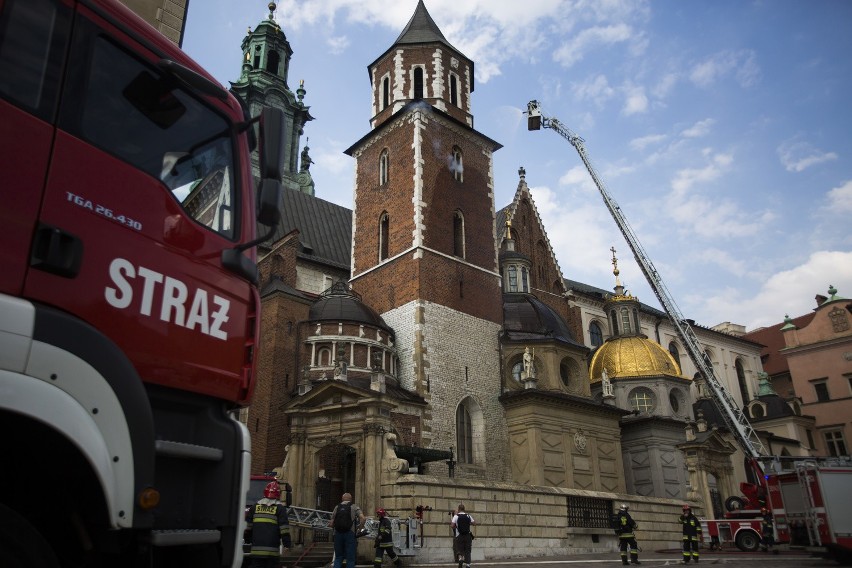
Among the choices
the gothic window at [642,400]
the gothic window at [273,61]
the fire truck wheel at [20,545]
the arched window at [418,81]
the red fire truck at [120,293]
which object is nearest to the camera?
the fire truck wheel at [20,545]

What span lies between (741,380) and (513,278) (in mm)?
30719

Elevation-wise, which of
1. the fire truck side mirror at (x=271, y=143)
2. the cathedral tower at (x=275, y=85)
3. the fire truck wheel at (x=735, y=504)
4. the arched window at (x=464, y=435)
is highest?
the cathedral tower at (x=275, y=85)

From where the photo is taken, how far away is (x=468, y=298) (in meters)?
28.8

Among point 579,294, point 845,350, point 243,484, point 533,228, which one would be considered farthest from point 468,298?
point 845,350

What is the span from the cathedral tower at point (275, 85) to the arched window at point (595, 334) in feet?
87.5

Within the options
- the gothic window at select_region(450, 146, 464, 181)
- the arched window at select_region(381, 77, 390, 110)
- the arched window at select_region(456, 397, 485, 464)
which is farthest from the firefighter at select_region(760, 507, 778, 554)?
the arched window at select_region(381, 77, 390, 110)

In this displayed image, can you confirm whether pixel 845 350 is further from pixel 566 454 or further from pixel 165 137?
pixel 165 137

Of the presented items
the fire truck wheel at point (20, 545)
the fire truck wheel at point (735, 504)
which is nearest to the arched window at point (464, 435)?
the fire truck wheel at point (735, 504)

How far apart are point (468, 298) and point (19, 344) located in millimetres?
A: 25821

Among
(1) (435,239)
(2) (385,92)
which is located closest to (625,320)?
(1) (435,239)

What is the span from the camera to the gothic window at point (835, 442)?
4412cm

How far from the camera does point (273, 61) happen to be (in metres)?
63.0

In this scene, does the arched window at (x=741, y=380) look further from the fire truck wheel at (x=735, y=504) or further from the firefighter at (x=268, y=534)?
the firefighter at (x=268, y=534)

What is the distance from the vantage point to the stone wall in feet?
56.3
